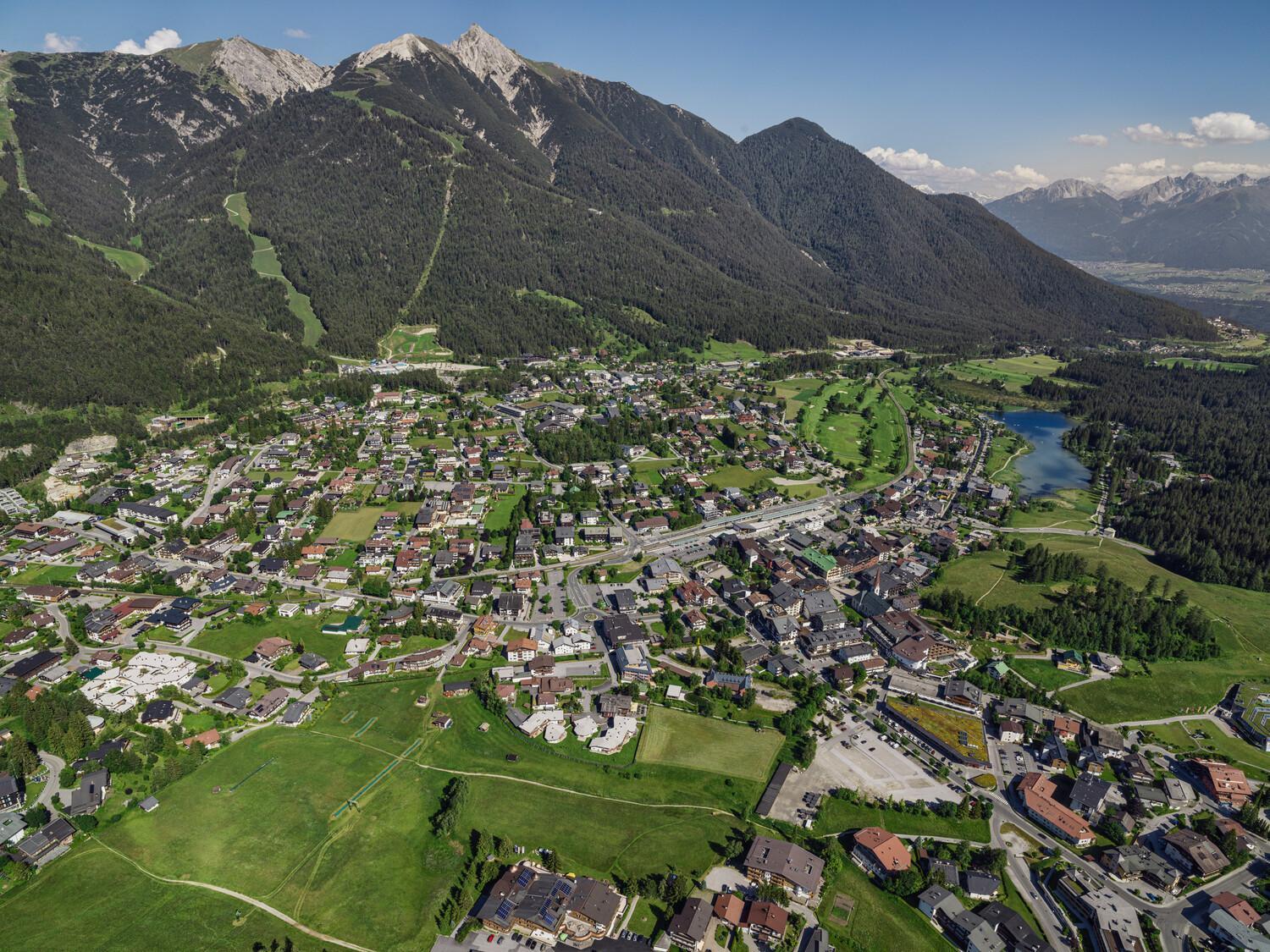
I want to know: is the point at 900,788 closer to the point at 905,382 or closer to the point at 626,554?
the point at 626,554

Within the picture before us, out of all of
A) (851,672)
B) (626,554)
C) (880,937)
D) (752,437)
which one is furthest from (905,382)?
(880,937)

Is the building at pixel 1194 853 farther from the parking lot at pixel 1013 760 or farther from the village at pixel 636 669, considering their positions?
the parking lot at pixel 1013 760

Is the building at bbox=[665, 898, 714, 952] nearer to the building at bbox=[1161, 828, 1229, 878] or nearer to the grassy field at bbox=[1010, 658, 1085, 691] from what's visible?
the building at bbox=[1161, 828, 1229, 878]

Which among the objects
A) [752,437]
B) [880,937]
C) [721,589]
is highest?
[752,437]

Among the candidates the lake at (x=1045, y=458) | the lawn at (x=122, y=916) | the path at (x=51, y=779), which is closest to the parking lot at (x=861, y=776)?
the lawn at (x=122, y=916)

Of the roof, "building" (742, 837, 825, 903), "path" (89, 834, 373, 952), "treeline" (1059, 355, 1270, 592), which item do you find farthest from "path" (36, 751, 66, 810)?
"treeline" (1059, 355, 1270, 592)

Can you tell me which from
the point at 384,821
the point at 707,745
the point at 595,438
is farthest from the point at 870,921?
the point at 595,438
